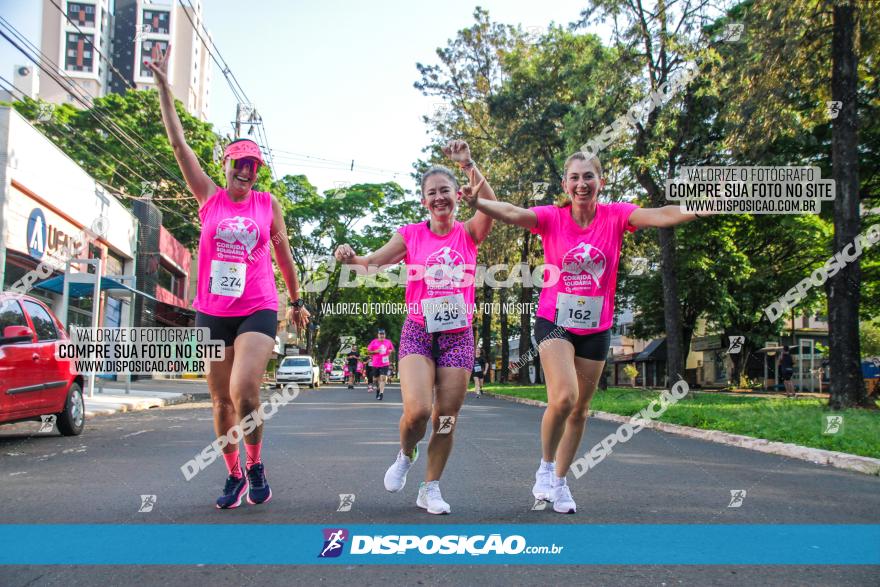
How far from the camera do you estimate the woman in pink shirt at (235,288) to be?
448 centimetres

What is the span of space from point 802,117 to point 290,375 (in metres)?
23.0

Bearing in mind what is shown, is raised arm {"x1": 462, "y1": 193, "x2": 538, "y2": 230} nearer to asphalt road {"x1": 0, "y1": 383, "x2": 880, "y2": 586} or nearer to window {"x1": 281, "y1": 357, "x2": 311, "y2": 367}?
asphalt road {"x1": 0, "y1": 383, "x2": 880, "y2": 586}

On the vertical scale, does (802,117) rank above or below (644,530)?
above

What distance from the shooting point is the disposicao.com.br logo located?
3.63m

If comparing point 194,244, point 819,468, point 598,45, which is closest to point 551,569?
point 819,468

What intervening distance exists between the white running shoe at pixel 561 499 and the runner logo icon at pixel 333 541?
1.35m

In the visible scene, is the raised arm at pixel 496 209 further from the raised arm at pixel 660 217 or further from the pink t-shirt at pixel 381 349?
the pink t-shirt at pixel 381 349

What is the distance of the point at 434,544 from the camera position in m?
3.76

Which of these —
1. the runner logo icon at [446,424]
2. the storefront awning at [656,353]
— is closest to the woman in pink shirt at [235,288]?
the runner logo icon at [446,424]

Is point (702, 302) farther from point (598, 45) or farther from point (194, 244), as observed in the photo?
point (194, 244)

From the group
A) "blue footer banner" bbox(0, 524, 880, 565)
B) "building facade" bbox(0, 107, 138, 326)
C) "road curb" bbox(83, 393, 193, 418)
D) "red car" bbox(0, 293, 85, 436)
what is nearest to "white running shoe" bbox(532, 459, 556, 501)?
"blue footer banner" bbox(0, 524, 880, 565)

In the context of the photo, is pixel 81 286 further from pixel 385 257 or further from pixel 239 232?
pixel 385 257

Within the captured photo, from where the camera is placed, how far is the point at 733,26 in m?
17.8

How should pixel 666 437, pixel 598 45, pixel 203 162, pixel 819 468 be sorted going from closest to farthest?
pixel 819 468 → pixel 666 437 → pixel 598 45 → pixel 203 162
